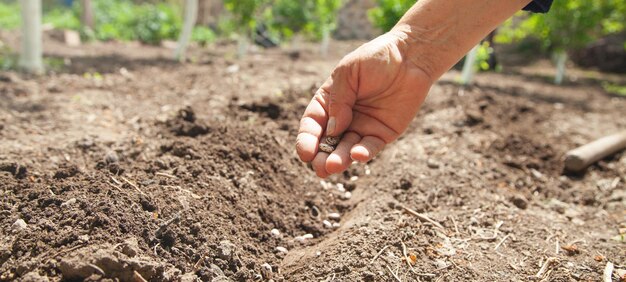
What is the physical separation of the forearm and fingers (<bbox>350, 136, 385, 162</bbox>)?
51 centimetres

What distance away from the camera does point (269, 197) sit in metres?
2.66

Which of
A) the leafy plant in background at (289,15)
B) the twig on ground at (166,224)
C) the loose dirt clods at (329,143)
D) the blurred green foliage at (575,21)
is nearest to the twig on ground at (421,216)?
the loose dirt clods at (329,143)

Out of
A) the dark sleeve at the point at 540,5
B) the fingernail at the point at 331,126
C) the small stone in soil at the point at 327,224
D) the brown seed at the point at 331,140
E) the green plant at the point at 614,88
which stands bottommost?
the green plant at the point at 614,88

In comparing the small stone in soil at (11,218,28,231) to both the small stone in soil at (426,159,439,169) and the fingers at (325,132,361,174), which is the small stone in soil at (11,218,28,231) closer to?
the fingers at (325,132,361,174)

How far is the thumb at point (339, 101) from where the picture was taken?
2.23 m

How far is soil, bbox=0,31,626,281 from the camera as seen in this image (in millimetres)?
2004

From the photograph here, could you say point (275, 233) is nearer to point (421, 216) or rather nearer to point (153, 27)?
point (421, 216)

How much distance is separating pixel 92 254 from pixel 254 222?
0.85m

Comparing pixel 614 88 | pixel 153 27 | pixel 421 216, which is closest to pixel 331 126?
pixel 421 216

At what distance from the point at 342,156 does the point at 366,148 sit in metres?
0.13

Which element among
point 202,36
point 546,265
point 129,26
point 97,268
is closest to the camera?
point 97,268

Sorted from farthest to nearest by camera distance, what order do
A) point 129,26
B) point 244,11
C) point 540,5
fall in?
point 129,26
point 244,11
point 540,5

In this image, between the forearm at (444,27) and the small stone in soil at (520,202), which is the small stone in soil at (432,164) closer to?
the small stone in soil at (520,202)

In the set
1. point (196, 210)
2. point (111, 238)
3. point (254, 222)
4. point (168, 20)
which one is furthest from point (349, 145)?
point (168, 20)
